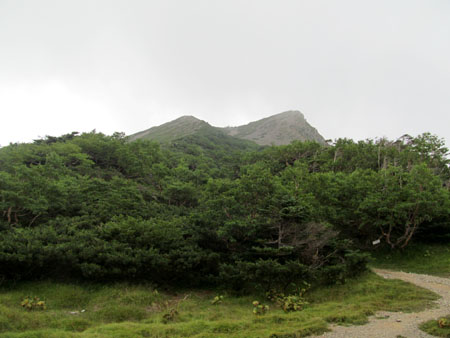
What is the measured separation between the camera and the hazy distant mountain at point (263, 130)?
86875 millimetres

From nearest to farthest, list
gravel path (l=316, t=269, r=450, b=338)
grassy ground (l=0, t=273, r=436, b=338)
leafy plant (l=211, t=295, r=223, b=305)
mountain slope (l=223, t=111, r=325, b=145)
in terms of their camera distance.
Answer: gravel path (l=316, t=269, r=450, b=338)
grassy ground (l=0, t=273, r=436, b=338)
leafy plant (l=211, t=295, r=223, b=305)
mountain slope (l=223, t=111, r=325, b=145)

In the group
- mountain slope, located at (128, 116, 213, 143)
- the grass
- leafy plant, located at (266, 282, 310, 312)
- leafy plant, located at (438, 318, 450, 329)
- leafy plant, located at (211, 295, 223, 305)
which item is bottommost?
leafy plant, located at (211, 295, 223, 305)

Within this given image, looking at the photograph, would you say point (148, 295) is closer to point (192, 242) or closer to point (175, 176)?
point (192, 242)

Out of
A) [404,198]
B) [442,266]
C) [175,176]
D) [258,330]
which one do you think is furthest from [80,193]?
[442,266]

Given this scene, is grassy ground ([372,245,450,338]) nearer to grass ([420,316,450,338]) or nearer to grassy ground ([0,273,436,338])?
grassy ground ([0,273,436,338])

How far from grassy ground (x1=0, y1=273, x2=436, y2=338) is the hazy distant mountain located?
2806 inches

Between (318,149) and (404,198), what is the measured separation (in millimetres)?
19027

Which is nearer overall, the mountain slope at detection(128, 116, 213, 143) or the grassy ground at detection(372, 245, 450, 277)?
the grassy ground at detection(372, 245, 450, 277)

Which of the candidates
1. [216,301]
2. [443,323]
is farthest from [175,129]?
[443,323]

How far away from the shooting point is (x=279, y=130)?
99.6m

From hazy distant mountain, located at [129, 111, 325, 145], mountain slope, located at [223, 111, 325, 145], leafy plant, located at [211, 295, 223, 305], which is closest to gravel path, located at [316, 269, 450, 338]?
leafy plant, located at [211, 295, 223, 305]

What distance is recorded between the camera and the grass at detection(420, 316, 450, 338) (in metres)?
6.51

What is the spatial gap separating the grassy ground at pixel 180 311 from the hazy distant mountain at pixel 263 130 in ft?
234

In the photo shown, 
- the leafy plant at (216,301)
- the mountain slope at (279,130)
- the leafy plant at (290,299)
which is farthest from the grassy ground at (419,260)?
the mountain slope at (279,130)
